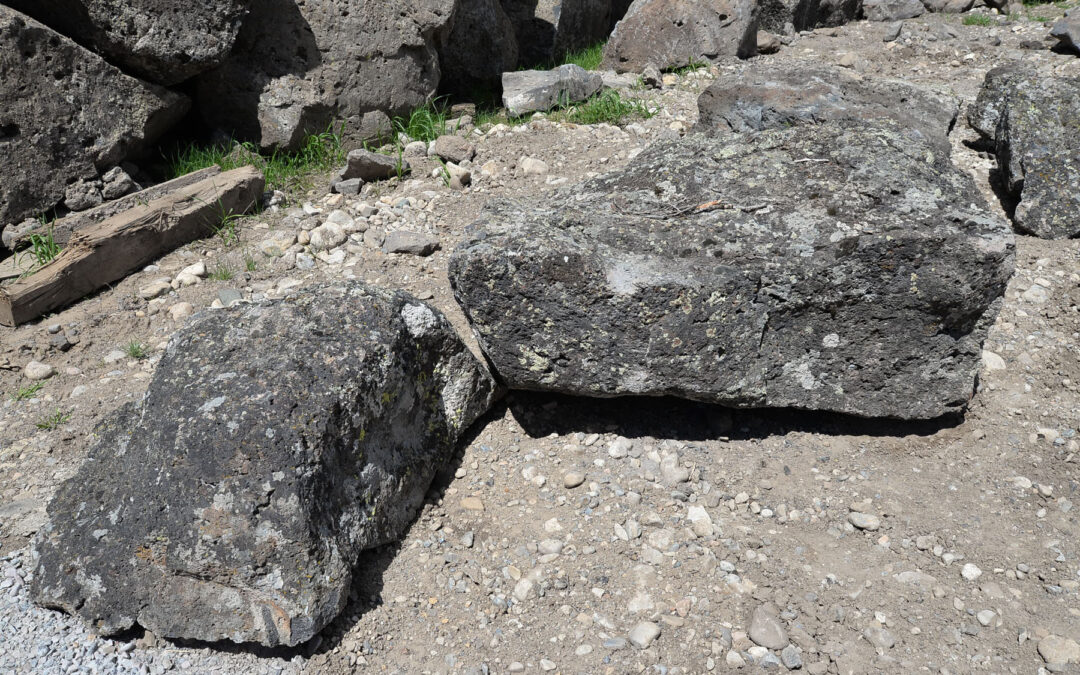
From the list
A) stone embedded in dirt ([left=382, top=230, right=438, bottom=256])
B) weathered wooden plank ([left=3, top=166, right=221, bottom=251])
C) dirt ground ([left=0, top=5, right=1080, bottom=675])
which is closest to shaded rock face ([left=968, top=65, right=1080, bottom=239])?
dirt ground ([left=0, top=5, right=1080, bottom=675])

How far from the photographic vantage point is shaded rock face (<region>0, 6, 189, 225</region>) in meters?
4.27

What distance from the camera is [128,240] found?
434cm

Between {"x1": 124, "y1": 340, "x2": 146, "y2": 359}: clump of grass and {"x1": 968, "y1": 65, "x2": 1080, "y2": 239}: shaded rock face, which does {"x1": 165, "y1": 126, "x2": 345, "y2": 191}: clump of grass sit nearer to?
{"x1": 124, "y1": 340, "x2": 146, "y2": 359}: clump of grass

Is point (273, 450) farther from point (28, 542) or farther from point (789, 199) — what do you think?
point (789, 199)

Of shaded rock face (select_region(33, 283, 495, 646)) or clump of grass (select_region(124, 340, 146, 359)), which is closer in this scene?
shaded rock face (select_region(33, 283, 495, 646))

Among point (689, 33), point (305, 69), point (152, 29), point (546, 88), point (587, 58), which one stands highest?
point (152, 29)

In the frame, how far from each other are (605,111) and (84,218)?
3101 millimetres

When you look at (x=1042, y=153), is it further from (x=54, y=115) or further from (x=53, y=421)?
(x=54, y=115)

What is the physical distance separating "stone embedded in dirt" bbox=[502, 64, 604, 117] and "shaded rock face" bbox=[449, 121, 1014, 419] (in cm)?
274

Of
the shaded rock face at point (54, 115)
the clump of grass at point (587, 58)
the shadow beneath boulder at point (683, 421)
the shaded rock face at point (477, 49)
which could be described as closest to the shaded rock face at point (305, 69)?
the shaded rock face at point (54, 115)

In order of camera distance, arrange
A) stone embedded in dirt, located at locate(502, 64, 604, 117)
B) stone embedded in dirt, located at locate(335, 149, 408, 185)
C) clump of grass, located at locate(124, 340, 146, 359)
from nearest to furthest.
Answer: clump of grass, located at locate(124, 340, 146, 359), stone embedded in dirt, located at locate(335, 149, 408, 185), stone embedded in dirt, located at locate(502, 64, 604, 117)

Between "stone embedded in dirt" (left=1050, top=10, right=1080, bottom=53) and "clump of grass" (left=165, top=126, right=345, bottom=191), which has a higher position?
"stone embedded in dirt" (left=1050, top=10, right=1080, bottom=53)

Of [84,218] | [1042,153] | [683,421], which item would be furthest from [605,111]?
[84,218]

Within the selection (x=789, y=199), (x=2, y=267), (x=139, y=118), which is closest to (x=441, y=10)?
(x=139, y=118)
